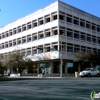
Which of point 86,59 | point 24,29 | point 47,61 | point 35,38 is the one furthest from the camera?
point 24,29

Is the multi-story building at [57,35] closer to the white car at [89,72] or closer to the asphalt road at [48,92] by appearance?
the white car at [89,72]

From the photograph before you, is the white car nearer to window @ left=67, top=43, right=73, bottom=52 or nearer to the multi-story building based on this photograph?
the multi-story building

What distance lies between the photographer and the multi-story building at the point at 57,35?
52.6m

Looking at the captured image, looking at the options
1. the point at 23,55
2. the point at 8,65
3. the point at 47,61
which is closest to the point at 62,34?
the point at 47,61

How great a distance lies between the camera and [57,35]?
170 feet

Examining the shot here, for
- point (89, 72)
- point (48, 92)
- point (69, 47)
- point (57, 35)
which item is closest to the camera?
point (48, 92)

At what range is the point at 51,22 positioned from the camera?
53.8 metres

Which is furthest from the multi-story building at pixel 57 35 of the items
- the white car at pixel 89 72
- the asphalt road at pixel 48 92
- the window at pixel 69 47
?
the asphalt road at pixel 48 92

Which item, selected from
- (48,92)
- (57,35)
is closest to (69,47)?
(57,35)

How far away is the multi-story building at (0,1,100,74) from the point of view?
52.6m

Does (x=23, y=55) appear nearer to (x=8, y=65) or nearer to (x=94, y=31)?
(x=8, y=65)

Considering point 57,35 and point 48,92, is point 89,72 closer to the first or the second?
point 57,35

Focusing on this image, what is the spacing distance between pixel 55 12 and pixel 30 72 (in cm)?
1887

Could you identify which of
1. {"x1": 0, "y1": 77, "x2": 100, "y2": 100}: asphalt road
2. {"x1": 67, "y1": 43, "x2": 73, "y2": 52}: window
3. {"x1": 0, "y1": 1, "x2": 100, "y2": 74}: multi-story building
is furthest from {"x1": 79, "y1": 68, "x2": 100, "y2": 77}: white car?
{"x1": 0, "y1": 77, "x2": 100, "y2": 100}: asphalt road
